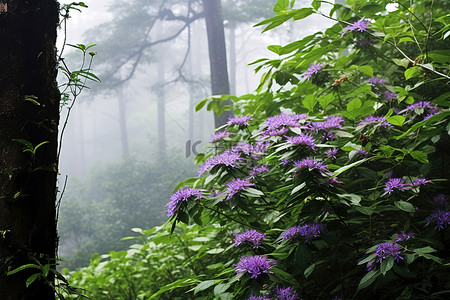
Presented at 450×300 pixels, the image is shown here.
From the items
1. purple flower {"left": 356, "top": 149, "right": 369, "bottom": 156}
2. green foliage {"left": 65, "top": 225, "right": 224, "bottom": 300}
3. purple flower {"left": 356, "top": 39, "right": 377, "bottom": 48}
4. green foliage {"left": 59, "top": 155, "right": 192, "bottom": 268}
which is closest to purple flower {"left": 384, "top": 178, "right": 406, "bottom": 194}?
purple flower {"left": 356, "top": 149, "right": 369, "bottom": 156}

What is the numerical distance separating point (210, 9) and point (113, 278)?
24.3 feet

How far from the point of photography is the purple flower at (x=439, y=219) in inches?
45.5

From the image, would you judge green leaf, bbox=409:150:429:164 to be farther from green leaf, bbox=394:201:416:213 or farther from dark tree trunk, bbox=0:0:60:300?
dark tree trunk, bbox=0:0:60:300

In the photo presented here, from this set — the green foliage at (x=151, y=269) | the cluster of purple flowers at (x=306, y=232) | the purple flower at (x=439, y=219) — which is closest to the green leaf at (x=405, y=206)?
the purple flower at (x=439, y=219)

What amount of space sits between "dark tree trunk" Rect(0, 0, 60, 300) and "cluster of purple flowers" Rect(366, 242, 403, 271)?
3.14 ft

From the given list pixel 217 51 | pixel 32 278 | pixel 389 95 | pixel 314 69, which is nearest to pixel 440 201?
pixel 389 95

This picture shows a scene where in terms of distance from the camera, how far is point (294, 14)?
4.67ft

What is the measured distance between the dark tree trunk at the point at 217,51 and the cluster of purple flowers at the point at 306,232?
13.8ft

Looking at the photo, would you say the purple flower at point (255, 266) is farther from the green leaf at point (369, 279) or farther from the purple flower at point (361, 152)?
the purple flower at point (361, 152)

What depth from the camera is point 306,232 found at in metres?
1.16

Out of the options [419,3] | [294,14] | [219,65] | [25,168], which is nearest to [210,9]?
[219,65]

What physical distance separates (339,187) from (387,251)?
30cm

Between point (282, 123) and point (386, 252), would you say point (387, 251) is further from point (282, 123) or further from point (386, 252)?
point (282, 123)

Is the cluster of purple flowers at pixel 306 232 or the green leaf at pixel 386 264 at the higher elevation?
the cluster of purple flowers at pixel 306 232
